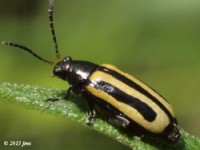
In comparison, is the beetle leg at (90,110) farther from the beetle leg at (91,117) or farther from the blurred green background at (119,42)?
the blurred green background at (119,42)

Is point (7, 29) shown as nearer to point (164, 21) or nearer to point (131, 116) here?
point (164, 21)

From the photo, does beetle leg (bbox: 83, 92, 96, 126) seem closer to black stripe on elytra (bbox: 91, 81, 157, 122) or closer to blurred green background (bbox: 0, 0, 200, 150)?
black stripe on elytra (bbox: 91, 81, 157, 122)

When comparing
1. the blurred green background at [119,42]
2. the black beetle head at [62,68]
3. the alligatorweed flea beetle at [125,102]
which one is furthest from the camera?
the blurred green background at [119,42]

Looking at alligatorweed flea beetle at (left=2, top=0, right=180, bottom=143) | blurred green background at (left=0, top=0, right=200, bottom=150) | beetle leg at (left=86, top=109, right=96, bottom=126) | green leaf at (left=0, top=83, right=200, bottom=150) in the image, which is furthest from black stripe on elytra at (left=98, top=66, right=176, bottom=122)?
blurred green background at (left=0, top=0, right=200, bottom=150)

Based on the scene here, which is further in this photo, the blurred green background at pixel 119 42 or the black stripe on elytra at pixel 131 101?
the blurred green background at pixel 119 42

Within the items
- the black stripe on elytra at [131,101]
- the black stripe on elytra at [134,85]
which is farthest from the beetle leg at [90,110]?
the black stripe on elytra at [134,85]

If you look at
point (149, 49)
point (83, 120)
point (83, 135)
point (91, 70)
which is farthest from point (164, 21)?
point (83, 120)
